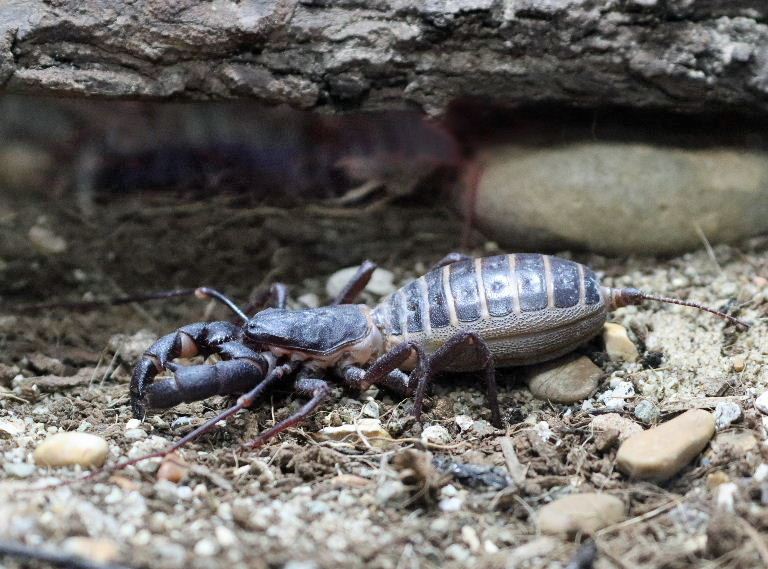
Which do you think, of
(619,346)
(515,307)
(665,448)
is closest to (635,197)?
(619,346)

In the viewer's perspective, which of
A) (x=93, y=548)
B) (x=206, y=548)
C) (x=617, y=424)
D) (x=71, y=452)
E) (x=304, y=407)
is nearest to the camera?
(x=93, y=548)

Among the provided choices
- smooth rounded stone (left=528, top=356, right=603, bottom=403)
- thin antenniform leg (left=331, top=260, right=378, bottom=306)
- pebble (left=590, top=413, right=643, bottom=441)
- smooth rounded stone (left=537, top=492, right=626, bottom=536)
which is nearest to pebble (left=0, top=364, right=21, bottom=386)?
thin antenniform leg (left=331, top=260, right=378, bottom=306)

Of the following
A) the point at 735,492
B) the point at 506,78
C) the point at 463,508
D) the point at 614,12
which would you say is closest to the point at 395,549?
the point at 463,508

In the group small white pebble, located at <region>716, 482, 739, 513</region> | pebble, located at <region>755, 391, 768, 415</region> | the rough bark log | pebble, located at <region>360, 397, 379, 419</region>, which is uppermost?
the rough bark log

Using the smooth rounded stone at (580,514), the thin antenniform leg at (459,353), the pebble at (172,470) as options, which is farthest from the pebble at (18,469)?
the smooth rounded stone at (580,514)

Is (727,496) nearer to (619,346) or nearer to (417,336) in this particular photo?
(619,346)

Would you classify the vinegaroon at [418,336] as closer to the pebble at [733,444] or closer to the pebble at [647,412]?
the pebble at [647,412]

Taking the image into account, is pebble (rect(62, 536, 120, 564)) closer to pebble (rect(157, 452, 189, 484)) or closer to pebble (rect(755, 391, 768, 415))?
pebble (rect(157, 452, 189, 484))
